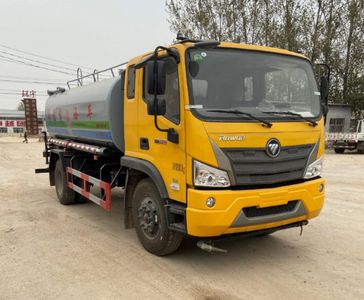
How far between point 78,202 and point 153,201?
156 inches

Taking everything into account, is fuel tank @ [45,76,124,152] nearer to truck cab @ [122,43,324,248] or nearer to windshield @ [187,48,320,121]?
truck cab @ [122,43,324,248]

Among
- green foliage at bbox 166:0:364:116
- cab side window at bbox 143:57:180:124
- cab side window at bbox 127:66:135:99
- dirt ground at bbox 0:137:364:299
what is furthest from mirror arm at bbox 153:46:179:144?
green foliage at bbox 166:0:364:116

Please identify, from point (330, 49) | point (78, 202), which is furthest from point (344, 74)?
point (78, 202)

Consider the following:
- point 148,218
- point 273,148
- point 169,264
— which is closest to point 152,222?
point 148,218

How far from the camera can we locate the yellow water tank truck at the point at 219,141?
3.84 meters

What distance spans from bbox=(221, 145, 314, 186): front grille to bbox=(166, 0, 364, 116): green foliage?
2480 centimetres

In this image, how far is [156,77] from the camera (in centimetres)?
398

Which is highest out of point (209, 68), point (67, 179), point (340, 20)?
point (340, 20)

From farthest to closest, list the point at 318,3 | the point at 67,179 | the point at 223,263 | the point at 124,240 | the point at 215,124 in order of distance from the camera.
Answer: the point at 318,3
the point at 67,179
the point at 124,240
the point at 223,263
the point at 215,124

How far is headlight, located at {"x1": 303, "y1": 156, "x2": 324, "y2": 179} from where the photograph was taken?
14.6 ft

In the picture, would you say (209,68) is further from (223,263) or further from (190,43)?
(223,263)

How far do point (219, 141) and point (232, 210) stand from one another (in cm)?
74

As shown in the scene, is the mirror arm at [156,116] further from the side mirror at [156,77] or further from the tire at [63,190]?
the tire at [63,190]

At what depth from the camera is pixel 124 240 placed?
5469 mm
